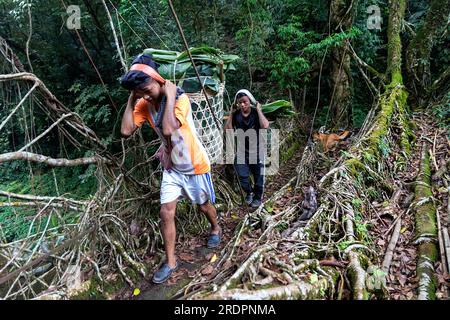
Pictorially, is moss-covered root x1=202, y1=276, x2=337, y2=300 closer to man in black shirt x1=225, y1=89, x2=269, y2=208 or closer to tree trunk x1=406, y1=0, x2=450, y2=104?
man in black shirt x1=225, y1=89, x2=269, y2=208

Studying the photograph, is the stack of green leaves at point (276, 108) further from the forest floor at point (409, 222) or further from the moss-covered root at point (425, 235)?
the moss-covered root at point (425, 235)

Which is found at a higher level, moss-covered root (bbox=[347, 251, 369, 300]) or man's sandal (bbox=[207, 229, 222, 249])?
moss-covered root (bbox=[347, 251, 369, 300])

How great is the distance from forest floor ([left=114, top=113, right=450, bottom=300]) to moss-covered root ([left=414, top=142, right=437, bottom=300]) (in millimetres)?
53

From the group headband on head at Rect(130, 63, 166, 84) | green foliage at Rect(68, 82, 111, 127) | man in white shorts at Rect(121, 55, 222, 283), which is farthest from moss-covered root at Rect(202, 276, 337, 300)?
green foliage at Rect(68, 82, 111, 127)

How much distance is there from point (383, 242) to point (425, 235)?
1.01ft

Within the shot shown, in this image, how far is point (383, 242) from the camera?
2.80m

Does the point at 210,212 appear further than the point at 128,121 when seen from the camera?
Yes

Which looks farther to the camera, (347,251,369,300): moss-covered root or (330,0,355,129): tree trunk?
(330,0,355,129): tree trunk

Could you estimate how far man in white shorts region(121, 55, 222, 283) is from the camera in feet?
7.47

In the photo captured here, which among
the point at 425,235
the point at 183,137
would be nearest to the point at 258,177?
the point at 183,137

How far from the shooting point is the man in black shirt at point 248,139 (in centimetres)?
359

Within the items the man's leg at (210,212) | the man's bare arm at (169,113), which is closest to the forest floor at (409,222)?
the man's leg at (210,212)

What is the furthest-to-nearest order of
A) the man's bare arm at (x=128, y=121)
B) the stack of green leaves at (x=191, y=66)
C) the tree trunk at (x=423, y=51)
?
1. the tree trunk at (x=423, y=51)
2. the stack of green leaves at (x=191, y=66)
3. the man's bare arm at (x=128, y=121)

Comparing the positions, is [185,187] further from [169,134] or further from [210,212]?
[169,134]
